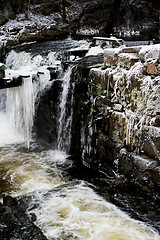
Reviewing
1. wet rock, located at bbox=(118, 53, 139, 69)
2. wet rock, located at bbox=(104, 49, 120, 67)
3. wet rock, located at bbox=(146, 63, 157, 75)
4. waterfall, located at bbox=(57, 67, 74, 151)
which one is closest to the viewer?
wet rock, located at bbox=(146, 63, 157, 75)

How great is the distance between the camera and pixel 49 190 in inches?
192

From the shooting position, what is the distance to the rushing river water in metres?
3.74

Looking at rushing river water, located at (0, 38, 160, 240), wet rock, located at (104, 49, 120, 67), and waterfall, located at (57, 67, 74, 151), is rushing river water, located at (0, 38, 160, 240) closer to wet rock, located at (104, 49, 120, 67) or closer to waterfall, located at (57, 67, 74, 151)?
waterfall, located at (57, 67, 74, 151)

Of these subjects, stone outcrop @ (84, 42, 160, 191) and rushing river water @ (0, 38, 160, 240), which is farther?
stone outcrop @ (84, 42, 160, 191)

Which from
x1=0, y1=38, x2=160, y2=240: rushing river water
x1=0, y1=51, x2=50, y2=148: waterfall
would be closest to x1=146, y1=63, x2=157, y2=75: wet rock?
x1=0, y1=38, x2=160, y2=240: rushing river water

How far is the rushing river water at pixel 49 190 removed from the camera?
3.74m

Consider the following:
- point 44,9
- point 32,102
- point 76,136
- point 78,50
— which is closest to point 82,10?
point 44,9

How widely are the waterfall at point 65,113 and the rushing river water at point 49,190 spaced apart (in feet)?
0.26

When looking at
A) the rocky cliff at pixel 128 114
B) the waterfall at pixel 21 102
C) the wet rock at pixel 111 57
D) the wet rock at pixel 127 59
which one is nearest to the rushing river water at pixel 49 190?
the waterfall at pixel 21 102

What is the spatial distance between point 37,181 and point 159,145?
2625 millimetres

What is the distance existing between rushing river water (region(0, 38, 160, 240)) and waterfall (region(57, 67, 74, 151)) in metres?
0.08

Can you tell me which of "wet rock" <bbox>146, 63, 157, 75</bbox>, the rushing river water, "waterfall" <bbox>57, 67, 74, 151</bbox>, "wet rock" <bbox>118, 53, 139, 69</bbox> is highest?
→ "wet rock" <bbox>118, 53, 139, 69</bbox>

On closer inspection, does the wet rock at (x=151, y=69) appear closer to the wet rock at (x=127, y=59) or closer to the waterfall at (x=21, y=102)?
the wet rock at (x=127, y=59)

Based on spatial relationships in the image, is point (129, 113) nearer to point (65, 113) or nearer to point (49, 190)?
point (49, 190)
